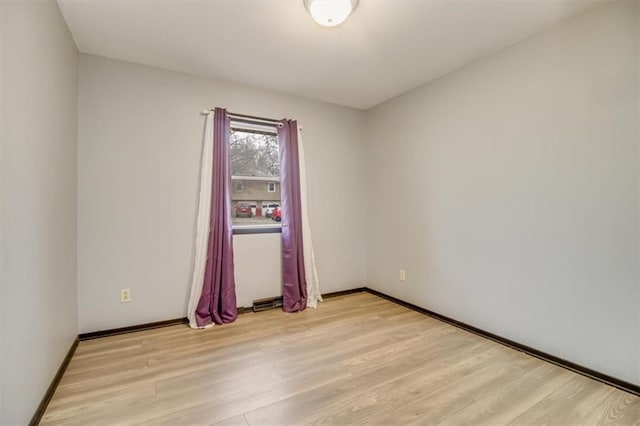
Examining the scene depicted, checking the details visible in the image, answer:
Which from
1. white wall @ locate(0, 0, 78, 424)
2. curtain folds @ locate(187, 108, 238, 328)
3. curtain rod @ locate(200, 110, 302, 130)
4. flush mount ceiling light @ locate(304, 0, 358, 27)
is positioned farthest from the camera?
curtain rod @ locate(200, 110, 302, 130)

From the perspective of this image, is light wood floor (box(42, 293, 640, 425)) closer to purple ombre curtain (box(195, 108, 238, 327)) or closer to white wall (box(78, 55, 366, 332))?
purple ombre curtain (box(195, 108, 238, 327))

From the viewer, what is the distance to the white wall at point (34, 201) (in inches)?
48.1

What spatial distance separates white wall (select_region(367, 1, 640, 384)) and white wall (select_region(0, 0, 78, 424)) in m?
3.04

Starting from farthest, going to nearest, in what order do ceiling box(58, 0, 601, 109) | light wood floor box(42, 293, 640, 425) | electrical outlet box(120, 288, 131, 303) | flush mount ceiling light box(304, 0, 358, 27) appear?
electrical outlet box(120, 288, 131, 303) < ceiling box(58, 0, 601, 109) < flush mount ceiling light box(304, 0, 358, 27) < light wood floor box(42, 293, 640, 425)

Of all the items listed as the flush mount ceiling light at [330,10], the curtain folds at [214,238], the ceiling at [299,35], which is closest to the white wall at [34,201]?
the ceiling at [299,35]

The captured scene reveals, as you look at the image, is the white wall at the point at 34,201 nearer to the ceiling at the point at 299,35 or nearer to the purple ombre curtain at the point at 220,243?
the ceiling at the point at 299,35

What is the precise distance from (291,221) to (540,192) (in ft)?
7.37

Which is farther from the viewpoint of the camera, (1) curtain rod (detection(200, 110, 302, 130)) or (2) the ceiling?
(1) curtain rod (detection(200, 110, 302, 130))

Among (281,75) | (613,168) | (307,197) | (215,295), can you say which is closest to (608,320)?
(613,168)

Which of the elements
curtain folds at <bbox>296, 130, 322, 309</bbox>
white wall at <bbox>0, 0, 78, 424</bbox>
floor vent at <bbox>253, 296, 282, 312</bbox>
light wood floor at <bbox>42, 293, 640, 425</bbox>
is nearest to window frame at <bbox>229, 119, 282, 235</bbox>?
curtain folds at <bbox>296, 130, 322, 309</bbox>

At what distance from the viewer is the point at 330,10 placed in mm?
1808

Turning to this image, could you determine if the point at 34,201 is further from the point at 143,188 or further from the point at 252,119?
the point at 252,119

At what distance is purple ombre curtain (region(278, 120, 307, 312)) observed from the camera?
3.19m

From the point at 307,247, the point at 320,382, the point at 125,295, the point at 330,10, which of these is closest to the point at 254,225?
the point at 307,247
